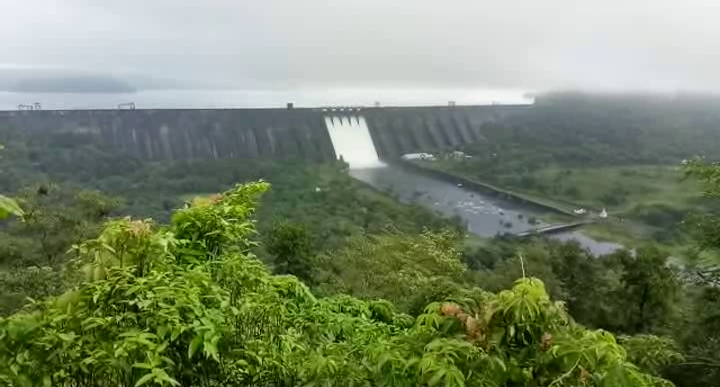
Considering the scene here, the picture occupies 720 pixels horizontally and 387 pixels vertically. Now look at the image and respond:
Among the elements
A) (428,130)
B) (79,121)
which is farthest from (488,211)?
(79,121)

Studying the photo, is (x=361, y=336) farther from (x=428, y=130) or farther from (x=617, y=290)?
(x=428, y=130)

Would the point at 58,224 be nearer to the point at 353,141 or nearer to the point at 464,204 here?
the point at 464,204

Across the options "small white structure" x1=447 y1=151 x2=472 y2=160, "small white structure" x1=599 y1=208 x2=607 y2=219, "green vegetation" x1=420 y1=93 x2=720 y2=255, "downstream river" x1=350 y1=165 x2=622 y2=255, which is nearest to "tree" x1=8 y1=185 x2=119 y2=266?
"downstream river" x1=350 y1=165 x2=622 y2=255

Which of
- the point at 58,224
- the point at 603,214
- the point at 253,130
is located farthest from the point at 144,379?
the point at 253,130

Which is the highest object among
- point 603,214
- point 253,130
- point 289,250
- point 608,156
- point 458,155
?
point 253,130

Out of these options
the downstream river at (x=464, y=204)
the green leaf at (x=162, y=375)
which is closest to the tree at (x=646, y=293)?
the green leaf at (x=162, y=375)

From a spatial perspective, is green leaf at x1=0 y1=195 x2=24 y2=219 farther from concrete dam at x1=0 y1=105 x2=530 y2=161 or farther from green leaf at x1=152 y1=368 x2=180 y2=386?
concrete dam at x1=0 y1=105 x2=530 y2=161
